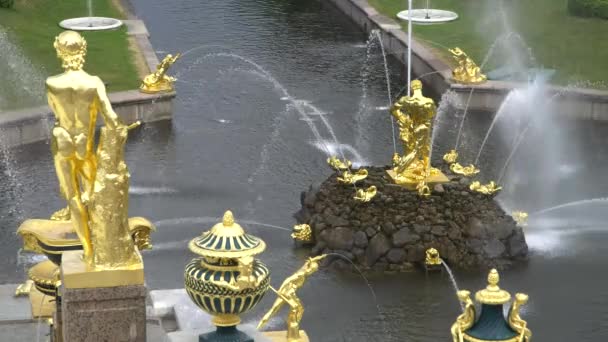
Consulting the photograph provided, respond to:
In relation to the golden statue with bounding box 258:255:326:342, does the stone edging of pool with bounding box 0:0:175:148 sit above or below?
below

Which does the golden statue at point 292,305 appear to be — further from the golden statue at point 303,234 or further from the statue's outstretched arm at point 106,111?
the golden statue at point 303,234

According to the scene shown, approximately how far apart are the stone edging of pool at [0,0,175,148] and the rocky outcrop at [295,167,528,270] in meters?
9.20

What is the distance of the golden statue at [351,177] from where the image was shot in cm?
2686

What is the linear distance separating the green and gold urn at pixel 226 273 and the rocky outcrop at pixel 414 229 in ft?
34.1

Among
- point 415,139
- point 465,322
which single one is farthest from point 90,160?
point 415,139

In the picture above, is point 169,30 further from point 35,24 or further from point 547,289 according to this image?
point 547,289

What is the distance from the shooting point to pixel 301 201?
92.9ft

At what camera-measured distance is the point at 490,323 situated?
13.3m

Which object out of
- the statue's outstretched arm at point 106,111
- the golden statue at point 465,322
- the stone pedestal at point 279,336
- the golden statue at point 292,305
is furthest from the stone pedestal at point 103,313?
the golden statue at point 465,322

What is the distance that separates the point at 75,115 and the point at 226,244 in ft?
6.34

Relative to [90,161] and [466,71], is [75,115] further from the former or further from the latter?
[466,71]

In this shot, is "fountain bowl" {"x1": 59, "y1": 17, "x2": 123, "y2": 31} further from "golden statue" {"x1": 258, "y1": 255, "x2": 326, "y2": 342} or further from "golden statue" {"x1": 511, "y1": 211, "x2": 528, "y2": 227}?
"golden statue" {"x1": 258, "y1": 255, "x2": 326, "y2": 342}

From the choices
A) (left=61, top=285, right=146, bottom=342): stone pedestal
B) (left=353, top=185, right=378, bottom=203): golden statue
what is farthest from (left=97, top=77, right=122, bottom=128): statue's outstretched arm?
(left=353, top=185, right=378, bottom=203): golden statue

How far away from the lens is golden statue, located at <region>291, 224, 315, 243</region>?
26.9 m
